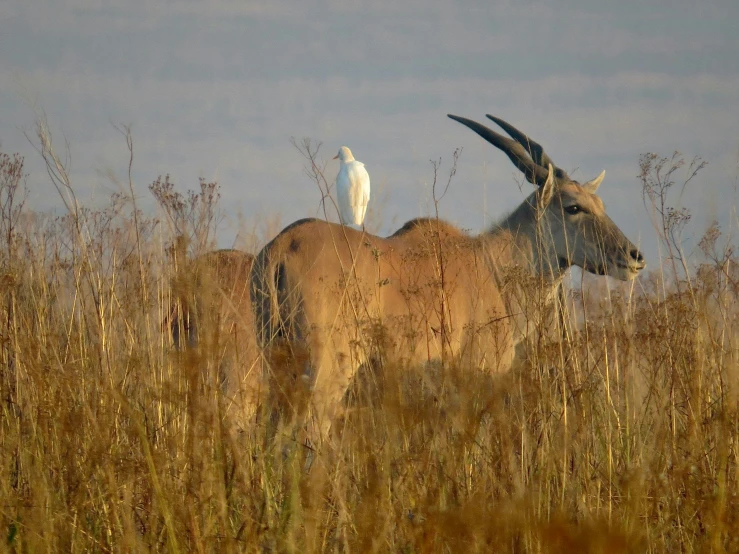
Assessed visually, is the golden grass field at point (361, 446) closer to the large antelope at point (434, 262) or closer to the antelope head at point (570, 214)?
the large antelope at point (434, 262)

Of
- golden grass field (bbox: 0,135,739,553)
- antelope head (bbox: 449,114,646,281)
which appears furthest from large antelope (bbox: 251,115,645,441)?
golden grass field (bbox: 0,135,739,553)

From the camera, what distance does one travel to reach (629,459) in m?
3.04

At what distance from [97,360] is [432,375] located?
3.99ft

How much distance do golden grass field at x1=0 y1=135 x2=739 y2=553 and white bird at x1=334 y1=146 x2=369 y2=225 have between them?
36.0 feet

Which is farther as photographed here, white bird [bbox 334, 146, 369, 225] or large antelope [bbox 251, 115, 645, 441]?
white bird [bbox 334, 146, 369, 225]

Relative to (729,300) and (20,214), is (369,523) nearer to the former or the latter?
(729,300)

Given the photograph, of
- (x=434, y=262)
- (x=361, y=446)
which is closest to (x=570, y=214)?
(x=434, y=262)

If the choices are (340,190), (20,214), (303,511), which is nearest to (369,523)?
(303,511)

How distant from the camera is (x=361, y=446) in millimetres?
3012

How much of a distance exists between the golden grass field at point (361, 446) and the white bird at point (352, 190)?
10976 mm

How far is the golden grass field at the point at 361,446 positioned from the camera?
7.06ft

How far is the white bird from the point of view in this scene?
1492 centimetres

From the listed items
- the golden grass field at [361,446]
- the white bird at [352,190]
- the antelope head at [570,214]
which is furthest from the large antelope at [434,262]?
the white bird at [352,190]

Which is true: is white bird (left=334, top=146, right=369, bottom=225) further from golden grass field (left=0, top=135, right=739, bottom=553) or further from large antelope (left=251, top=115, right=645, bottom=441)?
golden grass field (left=0, top=135, right=739, bottom=553)
